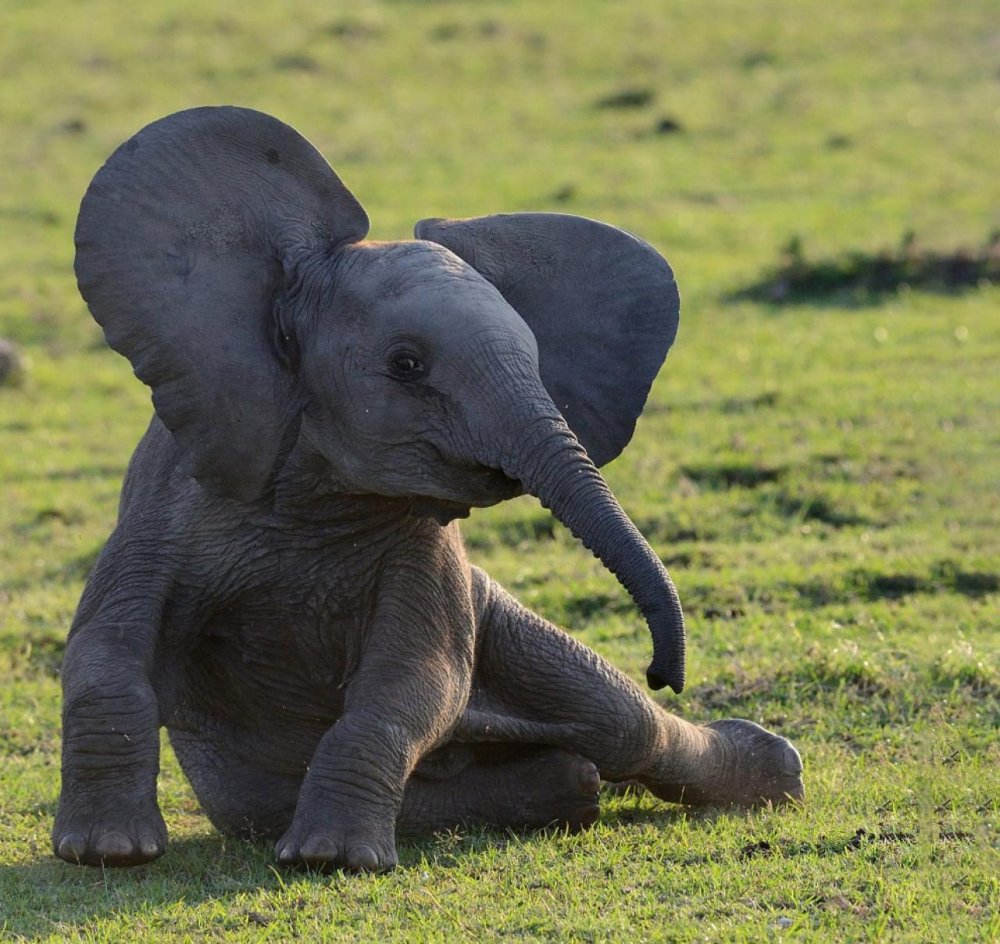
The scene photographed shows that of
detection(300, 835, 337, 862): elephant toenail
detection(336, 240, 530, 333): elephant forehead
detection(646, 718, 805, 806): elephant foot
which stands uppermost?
detection(336, 240, 530, 333): elephant forehead

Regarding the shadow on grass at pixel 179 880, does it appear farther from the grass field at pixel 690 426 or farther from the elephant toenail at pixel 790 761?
the elephant toenail at pixel 790 761

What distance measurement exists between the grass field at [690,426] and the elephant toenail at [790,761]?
26cm

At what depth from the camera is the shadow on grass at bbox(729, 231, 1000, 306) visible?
61.8ft

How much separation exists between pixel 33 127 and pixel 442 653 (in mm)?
19788

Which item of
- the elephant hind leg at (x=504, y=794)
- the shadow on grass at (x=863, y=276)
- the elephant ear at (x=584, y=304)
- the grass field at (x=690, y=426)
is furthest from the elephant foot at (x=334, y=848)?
the shadow on grass at (x=863, y=276)

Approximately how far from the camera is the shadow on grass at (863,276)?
18.8 meters

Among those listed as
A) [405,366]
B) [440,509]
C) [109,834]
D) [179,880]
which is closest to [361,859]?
[179,880]

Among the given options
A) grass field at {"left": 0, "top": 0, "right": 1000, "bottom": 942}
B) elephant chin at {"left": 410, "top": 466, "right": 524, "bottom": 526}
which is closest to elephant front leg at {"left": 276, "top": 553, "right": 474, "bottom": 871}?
grass field at {"left": 0, "top": 0, "right": 1000, "bottom": 942}

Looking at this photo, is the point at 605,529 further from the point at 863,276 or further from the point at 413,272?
the point at 863,276

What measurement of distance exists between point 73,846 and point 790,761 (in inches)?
110

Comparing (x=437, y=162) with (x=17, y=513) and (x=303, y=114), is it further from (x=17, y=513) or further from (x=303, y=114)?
(x=17, y=513)

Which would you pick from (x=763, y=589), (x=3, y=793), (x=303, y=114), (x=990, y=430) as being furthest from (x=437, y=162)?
(x=3, y=793)

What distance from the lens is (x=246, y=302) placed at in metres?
6.78

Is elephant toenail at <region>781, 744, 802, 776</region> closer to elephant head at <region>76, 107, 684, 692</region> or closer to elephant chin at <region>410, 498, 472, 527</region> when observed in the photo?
elephant head at <region>76, 107, 684, 692</region>
